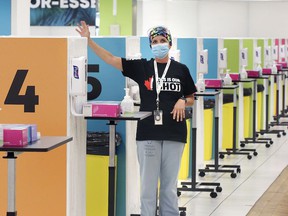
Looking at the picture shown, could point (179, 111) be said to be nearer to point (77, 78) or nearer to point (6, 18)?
point (77, 78)

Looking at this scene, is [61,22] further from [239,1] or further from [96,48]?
[239,1]

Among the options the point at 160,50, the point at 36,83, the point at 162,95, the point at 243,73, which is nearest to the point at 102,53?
the point at 160,50

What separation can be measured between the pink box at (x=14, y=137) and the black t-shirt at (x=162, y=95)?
162 centimetres

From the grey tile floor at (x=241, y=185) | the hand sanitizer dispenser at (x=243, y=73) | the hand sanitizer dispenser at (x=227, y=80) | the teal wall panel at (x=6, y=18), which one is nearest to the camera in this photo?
the grey tile floor at (x=241, y=185)

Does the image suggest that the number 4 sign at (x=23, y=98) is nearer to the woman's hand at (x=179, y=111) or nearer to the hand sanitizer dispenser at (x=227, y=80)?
the woman's hand at (x=179, y=111)

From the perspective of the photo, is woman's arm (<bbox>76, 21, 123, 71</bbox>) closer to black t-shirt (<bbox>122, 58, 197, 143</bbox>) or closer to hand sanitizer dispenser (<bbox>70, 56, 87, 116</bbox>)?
black t-shirt (<bbox>122, 58, 197, 143</bbox>)

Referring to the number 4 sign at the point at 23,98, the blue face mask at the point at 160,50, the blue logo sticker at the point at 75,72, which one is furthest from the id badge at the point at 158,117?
the number 4 sign at the point at 23,98

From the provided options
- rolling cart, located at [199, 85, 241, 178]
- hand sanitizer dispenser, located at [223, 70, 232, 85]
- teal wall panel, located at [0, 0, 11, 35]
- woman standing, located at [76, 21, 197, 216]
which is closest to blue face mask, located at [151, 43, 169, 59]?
woman standing, located at [76, 21, 197, 216]

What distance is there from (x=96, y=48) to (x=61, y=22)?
34.6ft

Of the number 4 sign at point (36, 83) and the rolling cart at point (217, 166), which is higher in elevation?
the number 4 sign at point (36, 83)

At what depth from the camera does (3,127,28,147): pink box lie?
4379 millimetres

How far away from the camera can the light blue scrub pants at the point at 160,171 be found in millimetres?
5871

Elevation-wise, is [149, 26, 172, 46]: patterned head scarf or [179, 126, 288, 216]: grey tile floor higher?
[149, 26, 172, 46]: patterned head scarf

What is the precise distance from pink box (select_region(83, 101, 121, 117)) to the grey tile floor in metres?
2.34
